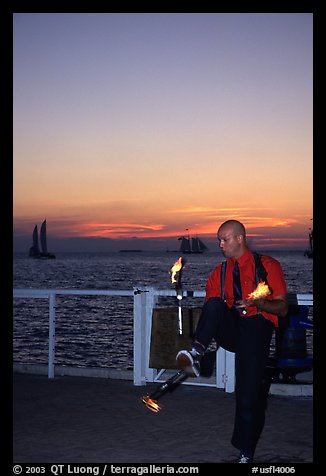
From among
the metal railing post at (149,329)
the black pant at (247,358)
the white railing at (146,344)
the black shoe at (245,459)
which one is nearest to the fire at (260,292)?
the black pant at (247,358)

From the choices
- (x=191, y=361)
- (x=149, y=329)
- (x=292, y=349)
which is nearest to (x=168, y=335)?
(x=149, y=329)

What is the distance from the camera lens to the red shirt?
24.2 feet

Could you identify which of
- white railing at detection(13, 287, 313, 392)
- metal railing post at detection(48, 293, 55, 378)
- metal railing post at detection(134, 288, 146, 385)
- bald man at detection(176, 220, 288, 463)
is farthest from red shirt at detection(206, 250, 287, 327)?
metal railing post at detection(48, 293, 55, 378)

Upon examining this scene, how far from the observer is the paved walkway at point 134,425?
7832mm

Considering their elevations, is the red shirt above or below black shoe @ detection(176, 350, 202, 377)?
above

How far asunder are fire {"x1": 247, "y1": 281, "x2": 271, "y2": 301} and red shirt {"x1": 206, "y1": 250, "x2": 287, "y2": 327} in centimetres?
14

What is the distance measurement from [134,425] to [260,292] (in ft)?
8.97

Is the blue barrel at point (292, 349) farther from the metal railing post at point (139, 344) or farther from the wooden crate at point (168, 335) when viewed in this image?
the metal railing post at point (139, 344)

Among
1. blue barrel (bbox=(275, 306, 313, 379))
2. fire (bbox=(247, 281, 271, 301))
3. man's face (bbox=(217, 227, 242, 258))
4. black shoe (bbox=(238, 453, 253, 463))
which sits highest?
man's face (bbox=(217, 227, 242, 258))

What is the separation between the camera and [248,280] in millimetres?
7410

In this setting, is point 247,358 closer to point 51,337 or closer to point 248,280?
point 248,280

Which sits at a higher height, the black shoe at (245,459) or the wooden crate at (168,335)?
the wooden crate at (168,335)

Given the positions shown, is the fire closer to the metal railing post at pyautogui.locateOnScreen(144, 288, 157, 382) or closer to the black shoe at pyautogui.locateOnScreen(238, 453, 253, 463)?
the black shoe at pyautogui.locateOnScreen(238, 453, 253, 463)

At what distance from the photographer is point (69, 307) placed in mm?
68250
